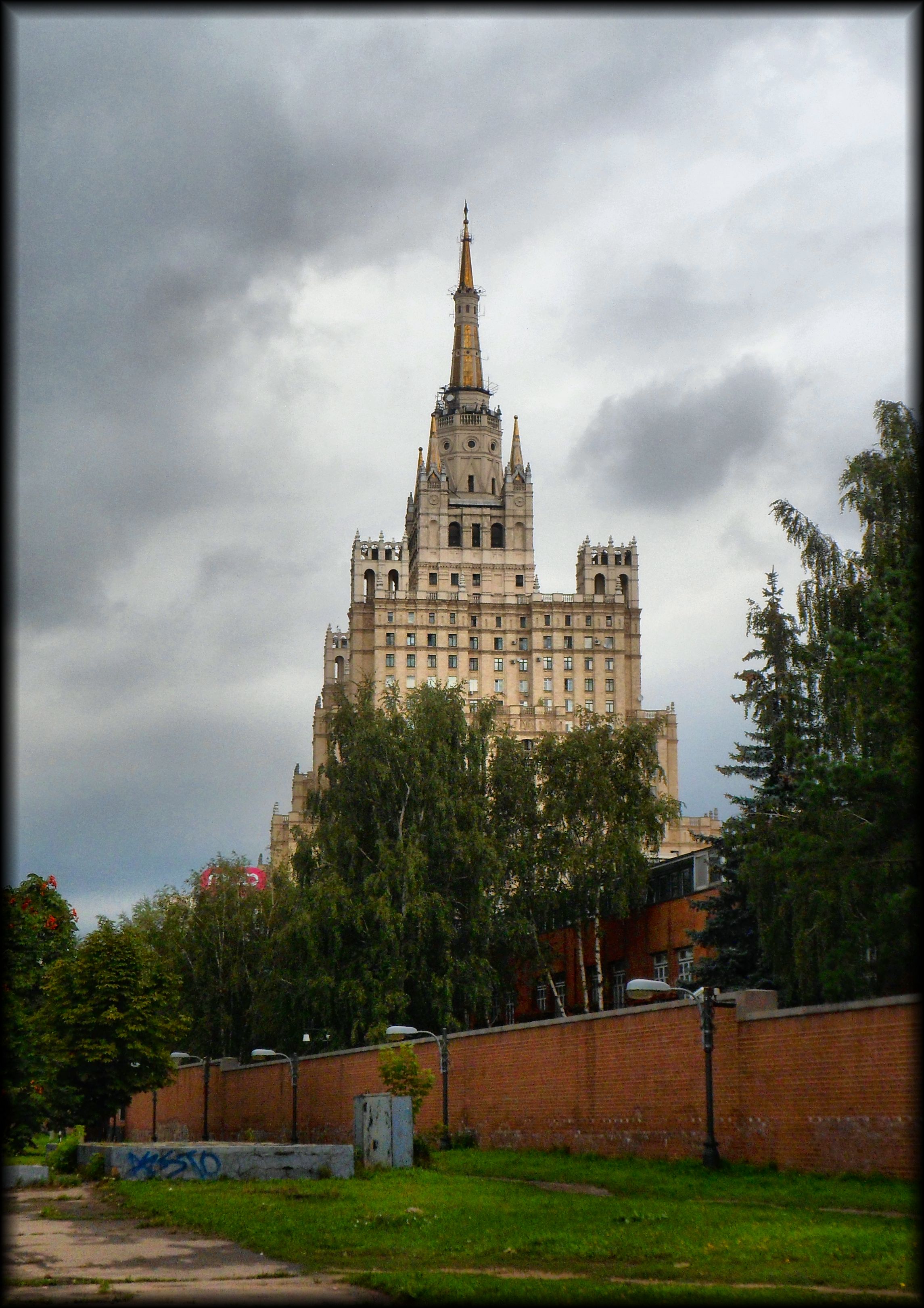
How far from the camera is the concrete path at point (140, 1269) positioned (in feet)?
48.0

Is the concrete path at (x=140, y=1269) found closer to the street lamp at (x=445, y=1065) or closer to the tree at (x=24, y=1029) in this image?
the tree at (x=24, y=1029)

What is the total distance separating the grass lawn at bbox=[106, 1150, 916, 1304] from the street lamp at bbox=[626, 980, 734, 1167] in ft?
1.24

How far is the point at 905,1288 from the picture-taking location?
1466 cm

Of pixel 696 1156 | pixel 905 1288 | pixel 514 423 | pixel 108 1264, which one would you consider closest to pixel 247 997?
pixel 696 1156

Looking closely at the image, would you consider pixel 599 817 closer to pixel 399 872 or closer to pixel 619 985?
pixel 619 985

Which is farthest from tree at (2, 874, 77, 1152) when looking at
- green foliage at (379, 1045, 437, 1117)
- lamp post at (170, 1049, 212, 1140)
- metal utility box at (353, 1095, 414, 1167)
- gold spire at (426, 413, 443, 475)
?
gold spire at (426, 413, 443, 475)

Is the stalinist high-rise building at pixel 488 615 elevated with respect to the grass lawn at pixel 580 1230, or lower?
elevated

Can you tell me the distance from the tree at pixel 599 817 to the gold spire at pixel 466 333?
11733 centimetres

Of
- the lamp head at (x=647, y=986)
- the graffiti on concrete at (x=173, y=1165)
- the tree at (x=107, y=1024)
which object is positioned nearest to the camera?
the lamp head at (x=647, y=986)

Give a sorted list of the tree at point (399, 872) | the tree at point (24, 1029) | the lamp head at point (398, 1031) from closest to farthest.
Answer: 1. the tree at point (24, 1029)
2. the lamp head at point (398, 1031)
3. the tree at point (399, 872)

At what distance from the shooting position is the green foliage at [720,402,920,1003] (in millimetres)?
31125

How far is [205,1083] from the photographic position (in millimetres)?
59938

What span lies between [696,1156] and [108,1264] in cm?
1573

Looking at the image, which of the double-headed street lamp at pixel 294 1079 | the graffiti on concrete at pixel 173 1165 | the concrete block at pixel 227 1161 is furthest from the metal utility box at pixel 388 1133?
the double-headed street lamp at pixel 294 1079
